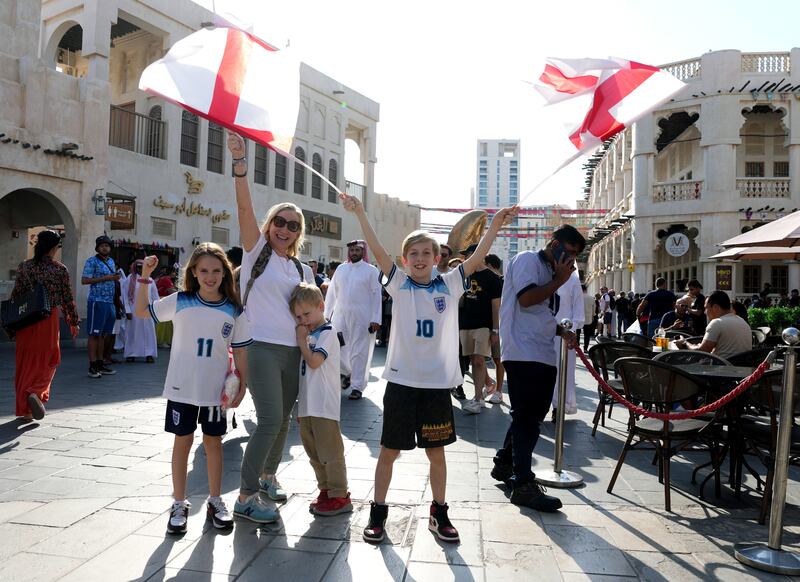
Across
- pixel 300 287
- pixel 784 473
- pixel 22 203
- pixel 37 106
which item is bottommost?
pixel 784 473

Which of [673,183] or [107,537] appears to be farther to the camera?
[673,183]

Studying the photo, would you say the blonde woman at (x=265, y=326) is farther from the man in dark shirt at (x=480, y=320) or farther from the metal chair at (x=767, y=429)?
the man in dark shirt at (x=480, y=320)

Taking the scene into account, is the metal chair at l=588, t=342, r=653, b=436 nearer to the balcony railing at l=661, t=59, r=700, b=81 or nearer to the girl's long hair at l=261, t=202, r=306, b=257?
the girl's long hair at l=261, t=202, r=306, b=257

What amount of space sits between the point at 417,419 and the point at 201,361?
124 centimetres

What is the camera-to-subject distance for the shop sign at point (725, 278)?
23.7 metres

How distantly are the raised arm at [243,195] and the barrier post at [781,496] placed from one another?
2.92 metres

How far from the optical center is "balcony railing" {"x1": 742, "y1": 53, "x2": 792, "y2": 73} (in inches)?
981

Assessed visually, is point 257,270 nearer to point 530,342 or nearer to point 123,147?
point 530,342

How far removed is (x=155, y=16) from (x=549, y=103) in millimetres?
19440

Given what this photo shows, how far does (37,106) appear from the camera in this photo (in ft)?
47.6

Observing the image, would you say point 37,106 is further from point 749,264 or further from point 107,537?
point 749,264

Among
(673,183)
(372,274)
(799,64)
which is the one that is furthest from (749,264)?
(372,274)

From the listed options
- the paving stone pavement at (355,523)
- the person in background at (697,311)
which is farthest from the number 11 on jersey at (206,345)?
the person in background at (697,311)

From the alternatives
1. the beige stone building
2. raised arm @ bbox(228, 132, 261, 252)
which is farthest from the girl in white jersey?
the beige stone building
